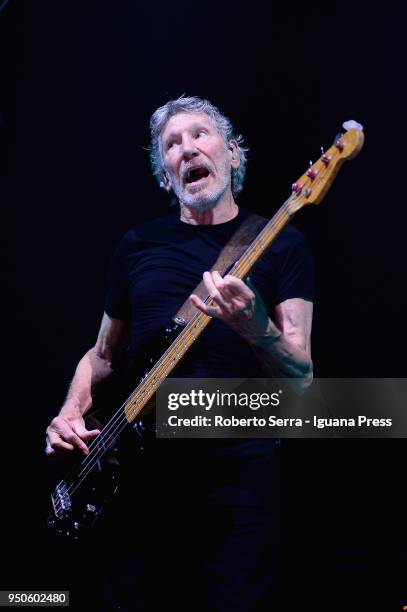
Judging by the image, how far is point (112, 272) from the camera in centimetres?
187

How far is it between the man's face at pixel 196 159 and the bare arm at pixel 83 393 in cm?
46

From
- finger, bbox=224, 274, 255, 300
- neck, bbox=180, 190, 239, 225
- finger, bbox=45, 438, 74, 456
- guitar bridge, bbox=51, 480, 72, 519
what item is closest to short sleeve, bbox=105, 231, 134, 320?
neck, bbox=180, 190, 239, 225

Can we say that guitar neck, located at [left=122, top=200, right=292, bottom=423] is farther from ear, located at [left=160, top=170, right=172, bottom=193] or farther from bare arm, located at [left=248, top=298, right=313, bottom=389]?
ear, located at [left=160, top=170, right=172, bottom=193]

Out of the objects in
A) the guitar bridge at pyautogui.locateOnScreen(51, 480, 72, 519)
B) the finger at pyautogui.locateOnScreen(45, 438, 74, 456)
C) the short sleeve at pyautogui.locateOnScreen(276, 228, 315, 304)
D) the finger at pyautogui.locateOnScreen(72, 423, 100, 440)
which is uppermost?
the short sleeve at pyautogui.locateOnScreen(276, 228, 315, 304)

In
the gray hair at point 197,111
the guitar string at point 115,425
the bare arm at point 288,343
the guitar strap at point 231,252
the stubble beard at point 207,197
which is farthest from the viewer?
the gray hair at point 197,111

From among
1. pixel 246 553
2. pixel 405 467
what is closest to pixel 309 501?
pixel 405 467

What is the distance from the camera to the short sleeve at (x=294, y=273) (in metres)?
1.56

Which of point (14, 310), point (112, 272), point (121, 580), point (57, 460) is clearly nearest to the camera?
point (121, 580)

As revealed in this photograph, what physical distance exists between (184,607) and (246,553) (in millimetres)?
211

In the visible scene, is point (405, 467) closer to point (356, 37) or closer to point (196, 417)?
point (196, 417)

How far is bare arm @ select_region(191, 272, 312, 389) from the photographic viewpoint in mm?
1249

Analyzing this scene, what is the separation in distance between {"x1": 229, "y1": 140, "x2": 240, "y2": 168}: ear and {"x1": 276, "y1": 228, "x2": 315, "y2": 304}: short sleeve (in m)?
0.40

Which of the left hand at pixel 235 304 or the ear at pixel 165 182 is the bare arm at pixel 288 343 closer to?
the left hand at pixel 235 304

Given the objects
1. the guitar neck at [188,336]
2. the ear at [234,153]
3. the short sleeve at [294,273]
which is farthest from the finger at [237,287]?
the ear at [234,153]
